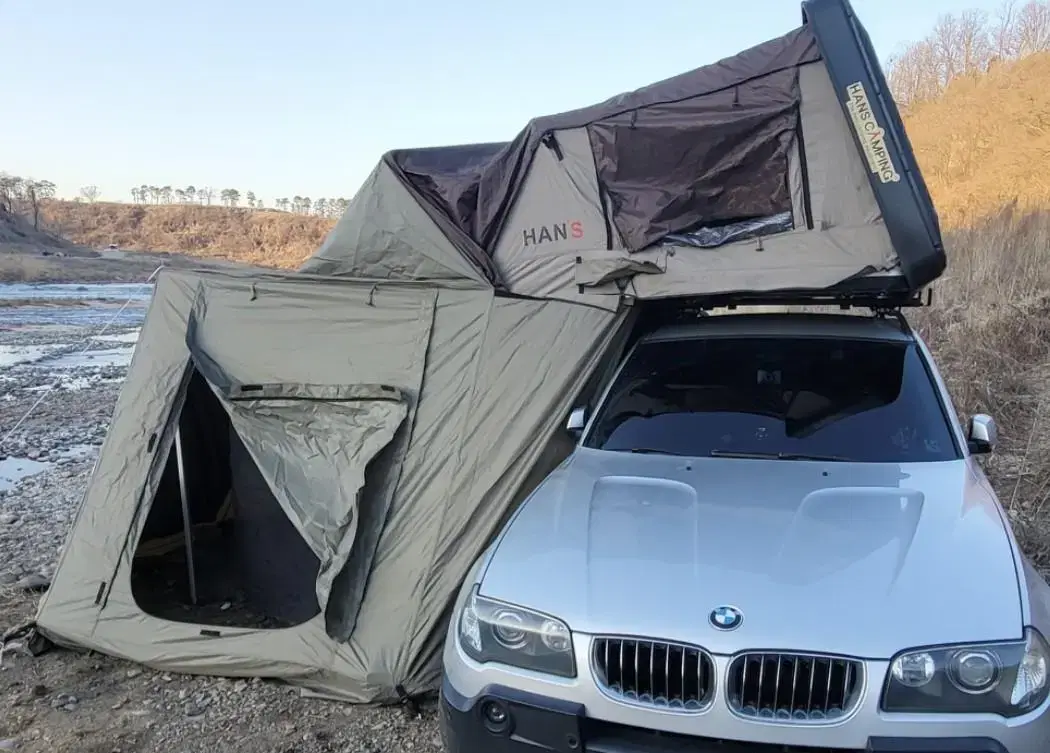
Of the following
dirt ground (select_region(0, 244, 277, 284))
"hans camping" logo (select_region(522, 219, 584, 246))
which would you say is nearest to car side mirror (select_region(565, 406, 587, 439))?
"hans camping" logo (select_region(522, 219, 584, 246))

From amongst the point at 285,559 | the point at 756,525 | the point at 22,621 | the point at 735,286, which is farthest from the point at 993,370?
the point at 22,621

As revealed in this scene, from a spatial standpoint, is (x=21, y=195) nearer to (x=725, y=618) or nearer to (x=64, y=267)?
(x=64, y=267)

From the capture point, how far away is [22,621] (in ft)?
14.8

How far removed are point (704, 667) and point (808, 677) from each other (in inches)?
11.2

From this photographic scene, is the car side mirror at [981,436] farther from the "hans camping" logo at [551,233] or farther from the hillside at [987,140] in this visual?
the hillside at [987,140]

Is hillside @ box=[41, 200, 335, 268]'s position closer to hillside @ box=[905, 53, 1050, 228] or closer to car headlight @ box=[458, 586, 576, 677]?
hillside @ box=[905, 53, 1050, 228]

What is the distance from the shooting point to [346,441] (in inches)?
162

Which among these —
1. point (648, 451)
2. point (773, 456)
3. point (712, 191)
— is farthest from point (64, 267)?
point (773, 456)

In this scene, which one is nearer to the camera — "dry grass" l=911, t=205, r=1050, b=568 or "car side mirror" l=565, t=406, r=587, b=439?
"car side mirror" l=565, t=406, r=587, b=439

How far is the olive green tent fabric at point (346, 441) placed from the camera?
383cm

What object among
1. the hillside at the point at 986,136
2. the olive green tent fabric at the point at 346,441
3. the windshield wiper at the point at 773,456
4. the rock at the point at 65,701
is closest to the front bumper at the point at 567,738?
the olive green tent fabric at the point at 346,441

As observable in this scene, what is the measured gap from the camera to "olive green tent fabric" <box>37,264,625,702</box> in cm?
383

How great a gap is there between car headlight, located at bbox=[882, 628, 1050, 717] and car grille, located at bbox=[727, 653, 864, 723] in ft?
0.34

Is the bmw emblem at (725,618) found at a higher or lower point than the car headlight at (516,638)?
higher
